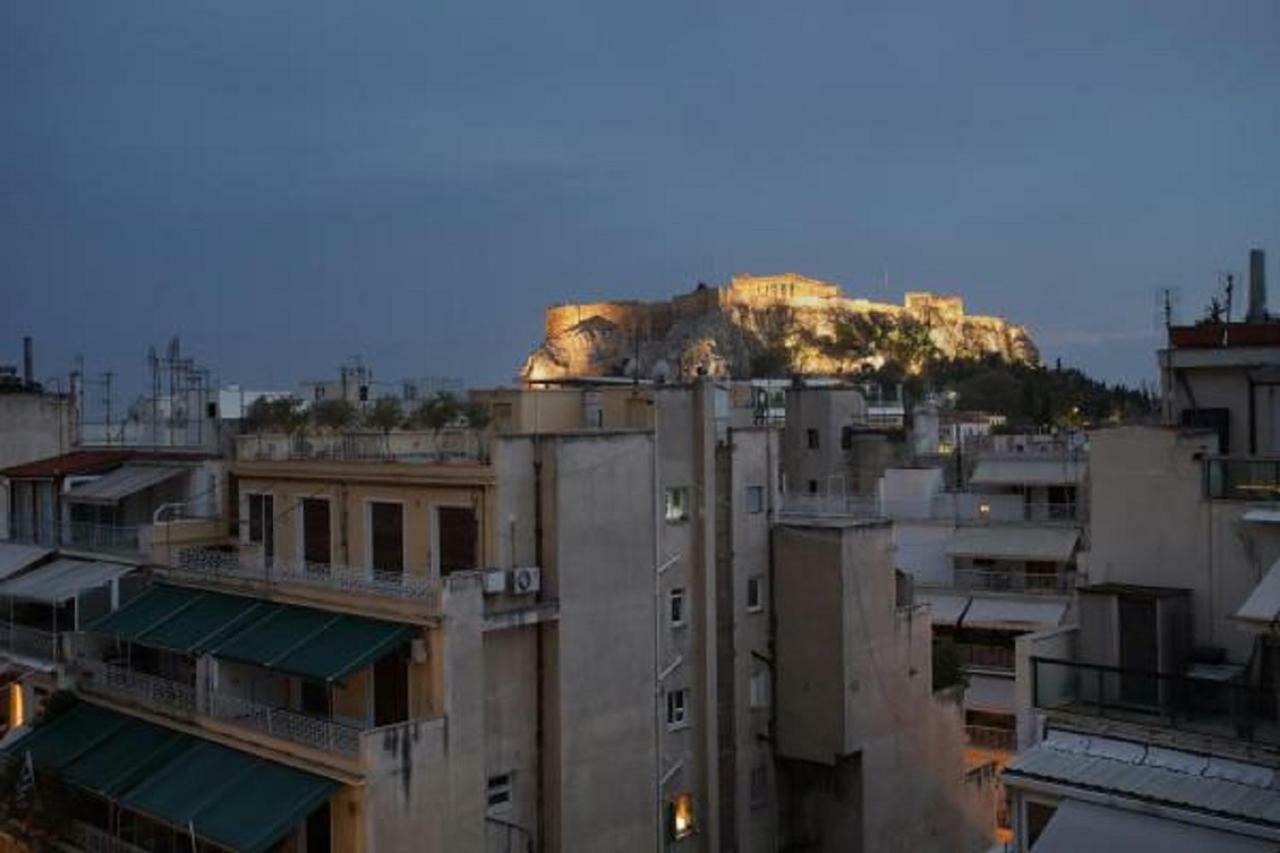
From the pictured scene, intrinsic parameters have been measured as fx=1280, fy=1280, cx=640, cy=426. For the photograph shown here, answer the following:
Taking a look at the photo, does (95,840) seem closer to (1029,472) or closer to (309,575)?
(309,575)

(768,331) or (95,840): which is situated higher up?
(768,331)

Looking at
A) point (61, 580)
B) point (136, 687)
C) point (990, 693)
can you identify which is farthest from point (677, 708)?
point (990, 693)

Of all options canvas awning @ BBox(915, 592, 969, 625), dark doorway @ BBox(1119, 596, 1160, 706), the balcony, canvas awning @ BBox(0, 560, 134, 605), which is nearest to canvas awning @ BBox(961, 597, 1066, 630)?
canvas awning @ BBox(915, 592, 969, 625)

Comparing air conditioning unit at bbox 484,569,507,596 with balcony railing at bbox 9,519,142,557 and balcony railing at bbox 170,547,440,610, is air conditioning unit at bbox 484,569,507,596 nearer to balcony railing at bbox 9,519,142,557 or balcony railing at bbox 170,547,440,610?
balcony railing at bbox 170,547,440,610

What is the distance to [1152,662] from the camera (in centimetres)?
1370

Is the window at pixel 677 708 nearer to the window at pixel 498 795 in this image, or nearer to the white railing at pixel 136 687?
the window at pixel 498 795

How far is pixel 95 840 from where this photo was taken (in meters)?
21.1

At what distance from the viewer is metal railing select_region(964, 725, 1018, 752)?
31.5 m

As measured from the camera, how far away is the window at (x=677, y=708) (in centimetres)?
2144

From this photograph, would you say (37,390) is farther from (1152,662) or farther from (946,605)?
(1152,662)

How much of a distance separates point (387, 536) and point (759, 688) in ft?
24.2

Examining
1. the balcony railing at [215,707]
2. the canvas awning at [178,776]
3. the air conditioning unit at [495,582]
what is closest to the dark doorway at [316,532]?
the balcony railing at [215,707]

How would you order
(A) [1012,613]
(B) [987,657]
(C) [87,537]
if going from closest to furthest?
(C) [87,537]
(B) [987,657]
(A) [1012,613]

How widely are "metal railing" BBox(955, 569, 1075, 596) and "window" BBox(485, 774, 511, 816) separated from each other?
2061 cm
